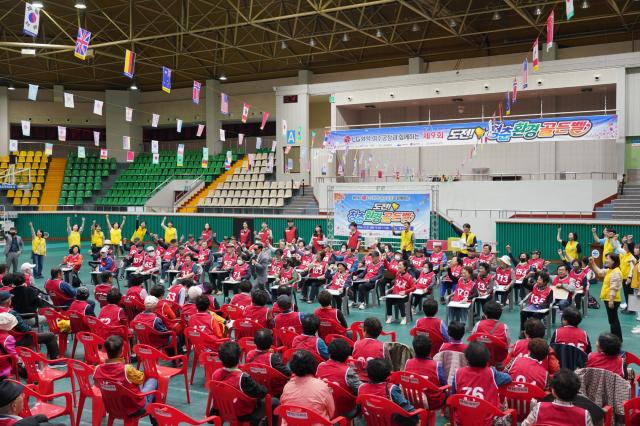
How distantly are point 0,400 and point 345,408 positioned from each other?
3.24 m

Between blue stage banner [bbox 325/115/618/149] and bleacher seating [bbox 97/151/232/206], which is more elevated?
blue stage banner [bbox 325/115/618/149]

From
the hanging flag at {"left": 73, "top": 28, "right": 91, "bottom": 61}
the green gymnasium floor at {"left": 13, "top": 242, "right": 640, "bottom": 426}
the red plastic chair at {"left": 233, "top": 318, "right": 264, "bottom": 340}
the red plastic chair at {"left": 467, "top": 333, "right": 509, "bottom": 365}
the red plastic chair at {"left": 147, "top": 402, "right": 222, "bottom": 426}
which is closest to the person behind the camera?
the red plastic chair at {"left": 147, "top": 402, "right": 222, "bottom": 426}

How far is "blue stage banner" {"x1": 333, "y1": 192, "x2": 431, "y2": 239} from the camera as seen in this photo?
2358cm

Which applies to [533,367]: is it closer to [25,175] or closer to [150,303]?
[150,303]

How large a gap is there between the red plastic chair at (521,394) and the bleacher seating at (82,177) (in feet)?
109

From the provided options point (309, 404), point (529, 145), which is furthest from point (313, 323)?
point (529, 145)

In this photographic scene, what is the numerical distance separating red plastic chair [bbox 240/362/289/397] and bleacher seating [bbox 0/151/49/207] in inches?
1239

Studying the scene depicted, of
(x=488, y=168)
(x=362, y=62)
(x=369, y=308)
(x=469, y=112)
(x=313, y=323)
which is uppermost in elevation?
(x=362, y=62)

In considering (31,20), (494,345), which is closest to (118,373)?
(494,345)

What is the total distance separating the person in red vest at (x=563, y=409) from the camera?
180 inches

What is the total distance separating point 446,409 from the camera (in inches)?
290

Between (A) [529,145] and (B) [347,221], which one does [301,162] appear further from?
(A) [529,145]

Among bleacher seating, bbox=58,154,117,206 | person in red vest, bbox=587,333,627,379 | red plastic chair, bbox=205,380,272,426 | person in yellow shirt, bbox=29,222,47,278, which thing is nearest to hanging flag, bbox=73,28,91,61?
person in yellow shirt, bbox=29,222,47,278

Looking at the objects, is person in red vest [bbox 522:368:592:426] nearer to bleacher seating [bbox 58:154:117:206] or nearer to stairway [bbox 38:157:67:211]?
stairway [bbox 38:157:67:211]
